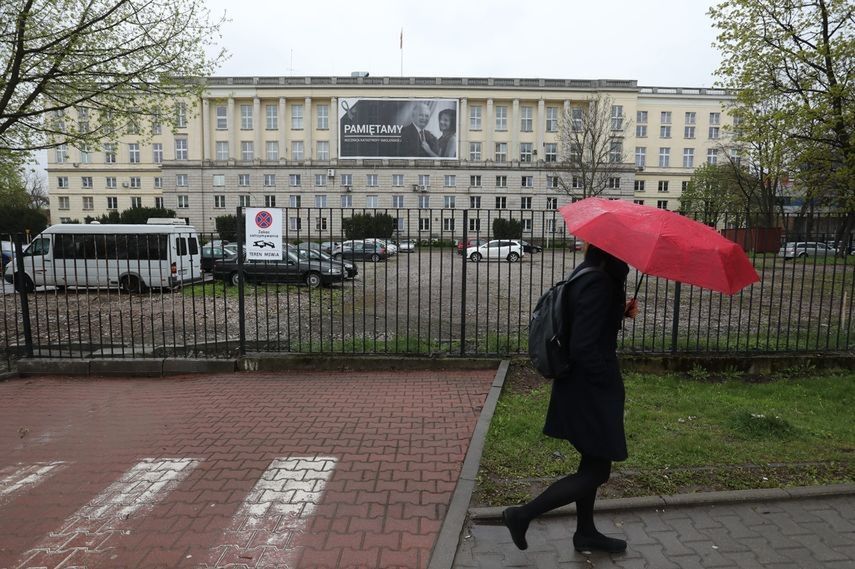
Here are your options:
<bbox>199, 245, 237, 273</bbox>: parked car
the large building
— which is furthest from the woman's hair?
<bbox>199, 245, 237, 273</bbox>: parked car

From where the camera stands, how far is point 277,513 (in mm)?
3508

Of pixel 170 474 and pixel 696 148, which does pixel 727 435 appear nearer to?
pixel 170 474

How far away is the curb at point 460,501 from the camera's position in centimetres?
299

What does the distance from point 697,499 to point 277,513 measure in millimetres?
2900

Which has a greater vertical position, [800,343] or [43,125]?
[43,125]

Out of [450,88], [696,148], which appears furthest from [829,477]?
[696,148]

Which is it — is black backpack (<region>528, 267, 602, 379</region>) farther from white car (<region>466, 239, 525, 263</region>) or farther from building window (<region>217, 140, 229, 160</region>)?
building window (<region>217, 140, 229, 160</region>)

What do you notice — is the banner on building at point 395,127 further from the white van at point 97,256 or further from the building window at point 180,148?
the white van at point 97,256

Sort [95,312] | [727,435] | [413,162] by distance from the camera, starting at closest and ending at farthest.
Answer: [727,435]
[95,312]
[413,162]

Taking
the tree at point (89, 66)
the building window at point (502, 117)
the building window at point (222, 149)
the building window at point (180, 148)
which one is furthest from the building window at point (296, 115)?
the tree at point (89, 66)

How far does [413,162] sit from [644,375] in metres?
67.6

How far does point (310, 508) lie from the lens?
3564mm

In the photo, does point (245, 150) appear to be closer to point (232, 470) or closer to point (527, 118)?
point (527, 118)

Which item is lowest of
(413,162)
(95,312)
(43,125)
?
(95,312)
